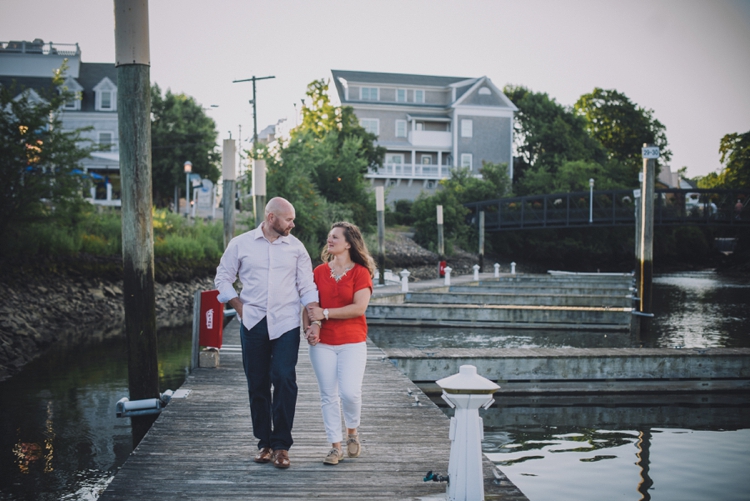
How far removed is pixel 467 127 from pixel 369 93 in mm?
8182

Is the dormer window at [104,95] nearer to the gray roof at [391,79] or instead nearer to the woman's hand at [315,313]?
the gray roof at [391,79]

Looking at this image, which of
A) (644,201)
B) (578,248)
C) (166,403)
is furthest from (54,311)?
(578,248)

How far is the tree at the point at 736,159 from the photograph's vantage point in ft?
189

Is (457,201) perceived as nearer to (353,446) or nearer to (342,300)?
(353,446)

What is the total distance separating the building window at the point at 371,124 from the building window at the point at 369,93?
1745mm

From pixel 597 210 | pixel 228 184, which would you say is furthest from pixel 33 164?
pixel 597 210

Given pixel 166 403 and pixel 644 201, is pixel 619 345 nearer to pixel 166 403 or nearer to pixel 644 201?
pixel 644 201

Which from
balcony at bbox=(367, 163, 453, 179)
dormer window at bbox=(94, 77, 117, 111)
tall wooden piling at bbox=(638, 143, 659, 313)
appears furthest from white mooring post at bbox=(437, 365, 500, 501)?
balcony at bbox=(367, 163, 453, 179)

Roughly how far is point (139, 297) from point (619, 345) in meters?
12.2

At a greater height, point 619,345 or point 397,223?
point 397,223

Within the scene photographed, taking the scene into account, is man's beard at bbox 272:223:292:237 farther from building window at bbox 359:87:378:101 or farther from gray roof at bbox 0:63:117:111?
building window at bbox 359:87:378:101

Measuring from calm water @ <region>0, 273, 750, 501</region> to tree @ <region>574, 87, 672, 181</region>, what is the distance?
189 ft

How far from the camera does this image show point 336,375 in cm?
486

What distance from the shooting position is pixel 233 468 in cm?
486
